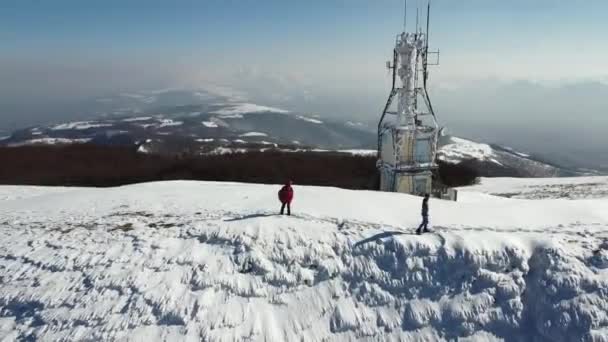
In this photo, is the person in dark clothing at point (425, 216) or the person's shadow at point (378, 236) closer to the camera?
the person's shadow at point (378, 236)

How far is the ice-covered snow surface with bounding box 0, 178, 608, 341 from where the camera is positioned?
13.6 meters

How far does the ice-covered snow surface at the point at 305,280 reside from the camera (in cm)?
1363

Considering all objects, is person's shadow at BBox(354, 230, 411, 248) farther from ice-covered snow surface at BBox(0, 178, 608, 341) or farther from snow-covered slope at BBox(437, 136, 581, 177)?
Answer: snow-covered slope at BBox(437, 136, 581, 177)

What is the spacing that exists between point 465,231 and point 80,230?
60.6ft

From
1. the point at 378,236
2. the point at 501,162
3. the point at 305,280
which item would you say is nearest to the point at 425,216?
the point at 378,236

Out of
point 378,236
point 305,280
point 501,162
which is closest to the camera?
point 305,280

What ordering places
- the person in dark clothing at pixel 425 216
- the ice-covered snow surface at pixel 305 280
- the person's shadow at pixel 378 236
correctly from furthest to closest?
the person in dark clothing at pixel 425 216
the person's shadow at pixel 378 236
the ice-covered snow surface at pixel 305 280

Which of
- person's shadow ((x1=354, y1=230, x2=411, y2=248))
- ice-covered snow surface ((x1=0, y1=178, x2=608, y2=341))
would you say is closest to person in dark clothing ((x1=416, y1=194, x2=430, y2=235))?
ice-covered snow surface ((x1=0, y1=178, x2=608, y2=341))

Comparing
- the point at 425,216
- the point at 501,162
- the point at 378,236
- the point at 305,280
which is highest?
the point at 425,216

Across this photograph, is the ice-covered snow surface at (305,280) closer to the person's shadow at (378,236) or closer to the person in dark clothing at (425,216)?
the person's shadow at (378,236)

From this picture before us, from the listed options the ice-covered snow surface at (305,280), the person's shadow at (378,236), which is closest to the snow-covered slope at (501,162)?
the ice-covered snow surface at (305,280)

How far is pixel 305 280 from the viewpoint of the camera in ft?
49.5

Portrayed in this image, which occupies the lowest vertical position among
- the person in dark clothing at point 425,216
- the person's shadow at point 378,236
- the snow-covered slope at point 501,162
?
the snow-covered slope at point 501,162

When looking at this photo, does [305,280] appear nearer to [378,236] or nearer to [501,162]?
[378,236]
